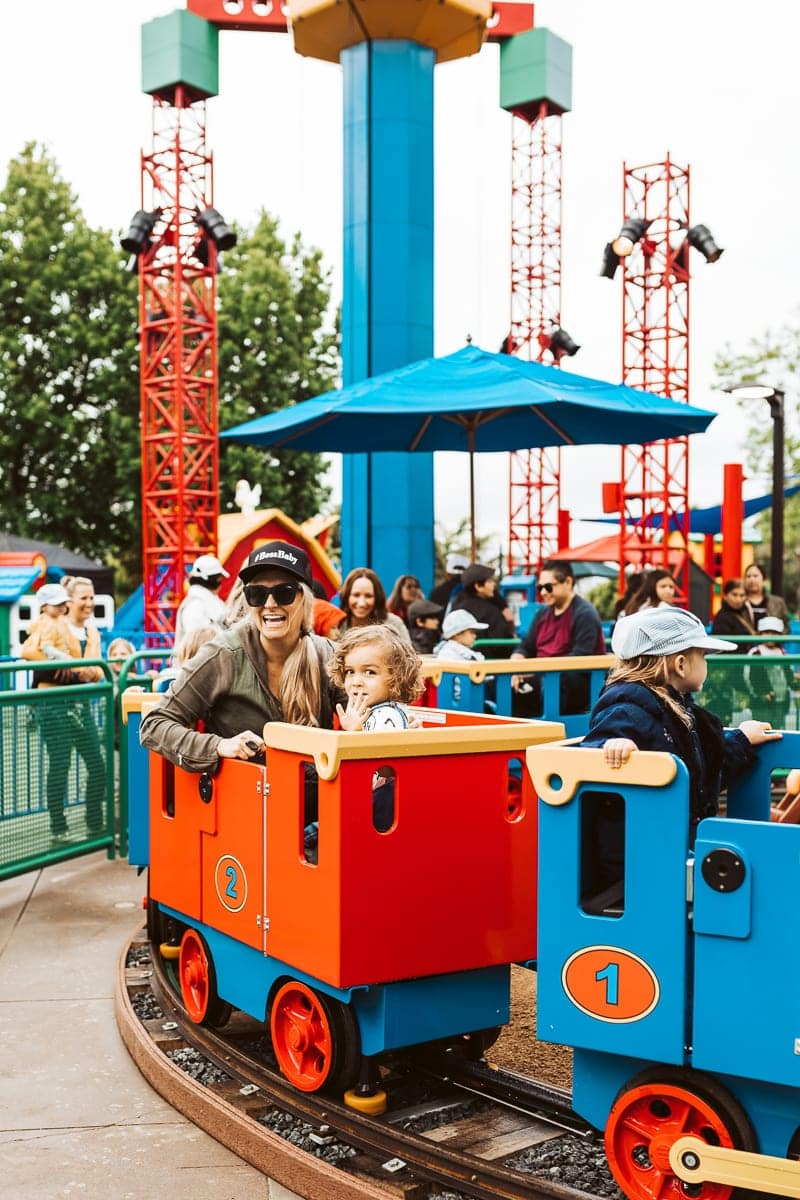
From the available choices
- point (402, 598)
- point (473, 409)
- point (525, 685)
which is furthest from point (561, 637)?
point (402, 598)

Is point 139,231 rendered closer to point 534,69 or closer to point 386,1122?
point 534,69

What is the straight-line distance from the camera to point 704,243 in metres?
23.6

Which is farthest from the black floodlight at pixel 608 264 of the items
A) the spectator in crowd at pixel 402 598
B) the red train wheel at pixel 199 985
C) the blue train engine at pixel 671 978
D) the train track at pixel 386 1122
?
the blue train engine at pixel 671 978

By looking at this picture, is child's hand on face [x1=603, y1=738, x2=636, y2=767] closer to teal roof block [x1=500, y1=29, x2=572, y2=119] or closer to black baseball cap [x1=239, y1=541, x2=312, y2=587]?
black baseball cap [x1=239, y1=541, x2=312, y2=587]

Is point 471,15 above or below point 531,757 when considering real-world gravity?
above

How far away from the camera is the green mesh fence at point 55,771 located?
745 cm

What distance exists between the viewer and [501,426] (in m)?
11.9

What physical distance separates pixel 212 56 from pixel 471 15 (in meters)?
10.3

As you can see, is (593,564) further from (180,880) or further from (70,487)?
(180,880)

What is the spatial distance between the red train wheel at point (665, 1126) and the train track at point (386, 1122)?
0.18 metres

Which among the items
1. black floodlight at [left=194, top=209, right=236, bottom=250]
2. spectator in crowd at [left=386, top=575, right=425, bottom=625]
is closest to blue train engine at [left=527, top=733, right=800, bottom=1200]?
spectator in crowd at [left=386, top=575, right=425, bottom=625]

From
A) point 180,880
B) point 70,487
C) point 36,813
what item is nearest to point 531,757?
point 180,880

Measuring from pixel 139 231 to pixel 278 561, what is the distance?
24594mm

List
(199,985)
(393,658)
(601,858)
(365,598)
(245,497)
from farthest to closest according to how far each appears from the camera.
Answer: (245,497), (365,598), (199,985), (393,658), (601,858)
